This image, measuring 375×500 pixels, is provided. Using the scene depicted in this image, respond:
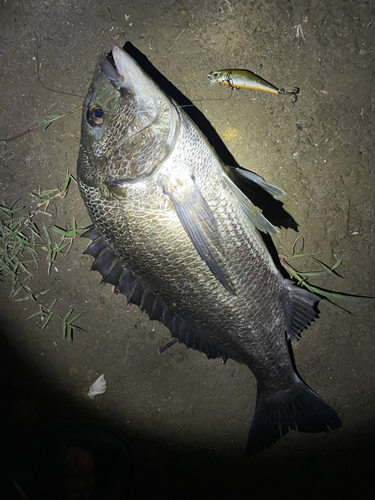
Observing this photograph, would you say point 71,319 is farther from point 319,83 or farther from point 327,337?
point 319,83

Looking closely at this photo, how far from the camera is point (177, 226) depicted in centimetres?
159

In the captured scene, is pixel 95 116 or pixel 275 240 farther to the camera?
pixel 275 240

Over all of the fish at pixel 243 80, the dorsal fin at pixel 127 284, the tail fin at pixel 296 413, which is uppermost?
the fish at pixel 243 80

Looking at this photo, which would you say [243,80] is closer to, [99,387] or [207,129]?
[207,129]

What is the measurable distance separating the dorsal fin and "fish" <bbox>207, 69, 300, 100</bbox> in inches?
55.6

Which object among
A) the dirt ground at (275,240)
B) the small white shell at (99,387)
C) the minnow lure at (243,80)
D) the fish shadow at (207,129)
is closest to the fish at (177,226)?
the fish shadow at (207,129)

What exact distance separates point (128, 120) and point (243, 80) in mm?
1065

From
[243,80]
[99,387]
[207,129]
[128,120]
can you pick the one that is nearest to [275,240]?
[207,129]

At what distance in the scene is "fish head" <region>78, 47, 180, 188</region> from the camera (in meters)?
1.50

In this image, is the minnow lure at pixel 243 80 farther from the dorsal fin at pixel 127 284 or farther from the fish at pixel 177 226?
the dorsal fin at pixel 127 284

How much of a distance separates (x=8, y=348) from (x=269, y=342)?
224 centimetres

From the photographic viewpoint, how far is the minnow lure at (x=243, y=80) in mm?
2094

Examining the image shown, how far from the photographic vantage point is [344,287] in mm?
2340

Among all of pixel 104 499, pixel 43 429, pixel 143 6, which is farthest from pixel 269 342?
pixel 143 6
